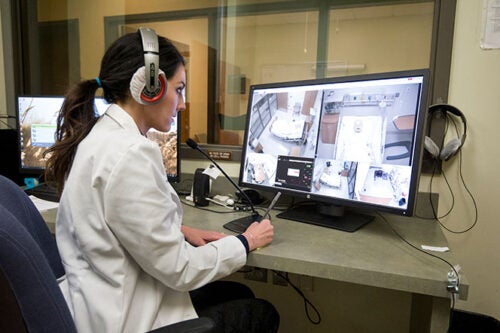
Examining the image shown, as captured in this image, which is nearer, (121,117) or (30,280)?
(30,280)

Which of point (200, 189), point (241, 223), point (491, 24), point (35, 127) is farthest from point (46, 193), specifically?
point (491, 24)

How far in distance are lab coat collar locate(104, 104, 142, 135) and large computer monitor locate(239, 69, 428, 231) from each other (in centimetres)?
61

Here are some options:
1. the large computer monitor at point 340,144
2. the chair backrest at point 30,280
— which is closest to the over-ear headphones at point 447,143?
the large computer monitor at point 340,144

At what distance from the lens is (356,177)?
1.09 meters

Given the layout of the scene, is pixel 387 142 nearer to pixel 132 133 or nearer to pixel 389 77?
pixel 389 77

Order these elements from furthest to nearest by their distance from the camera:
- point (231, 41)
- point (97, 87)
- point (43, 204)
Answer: point (231, 41) < point (43, 204) < point (97, 87)

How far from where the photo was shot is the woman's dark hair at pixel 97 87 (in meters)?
0.85

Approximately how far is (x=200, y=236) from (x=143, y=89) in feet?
1.49

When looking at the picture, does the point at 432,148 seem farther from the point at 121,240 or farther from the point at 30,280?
the point at 30,280

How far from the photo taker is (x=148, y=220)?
691 mm

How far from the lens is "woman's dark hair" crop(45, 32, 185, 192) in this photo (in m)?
0.85

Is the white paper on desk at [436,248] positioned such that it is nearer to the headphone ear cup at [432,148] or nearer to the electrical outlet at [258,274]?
the headphone ear cup at [432,148]

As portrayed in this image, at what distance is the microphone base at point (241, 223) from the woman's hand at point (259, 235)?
0.10 metres

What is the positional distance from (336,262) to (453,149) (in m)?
0.75
